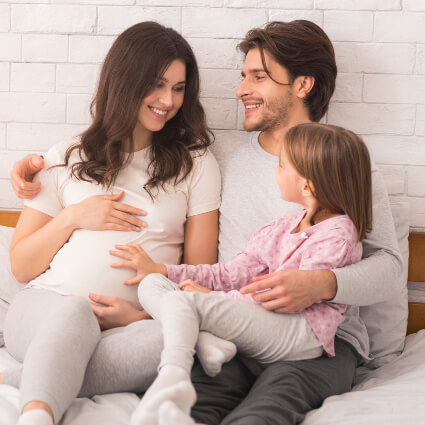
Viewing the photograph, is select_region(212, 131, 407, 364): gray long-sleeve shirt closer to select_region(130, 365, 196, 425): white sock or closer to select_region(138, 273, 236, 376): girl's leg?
select_region(138, 273, 236, 376): girl's leg

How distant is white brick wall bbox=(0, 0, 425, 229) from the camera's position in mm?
1920

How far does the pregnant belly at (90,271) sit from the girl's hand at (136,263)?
0.03m

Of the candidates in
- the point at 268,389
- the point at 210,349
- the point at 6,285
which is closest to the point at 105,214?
the point at 6,285

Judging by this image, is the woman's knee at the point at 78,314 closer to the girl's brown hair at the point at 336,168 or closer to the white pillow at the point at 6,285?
the white pillow at the point at 6,285

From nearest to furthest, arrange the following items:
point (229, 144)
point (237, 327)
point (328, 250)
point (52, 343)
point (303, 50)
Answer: point (52, 343) < point (237, 327) < point (328, 250) < point (303, 50) < point (229, 144)

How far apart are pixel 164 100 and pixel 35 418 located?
1029mm

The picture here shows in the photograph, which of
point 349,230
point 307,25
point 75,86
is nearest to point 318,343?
point 349,230

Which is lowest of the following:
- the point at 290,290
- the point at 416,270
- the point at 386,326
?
the point at 386,326

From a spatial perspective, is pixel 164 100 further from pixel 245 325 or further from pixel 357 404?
pixel 357 404

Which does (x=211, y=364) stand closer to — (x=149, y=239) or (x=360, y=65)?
(x=149, y=239)

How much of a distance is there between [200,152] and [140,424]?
1.02 metres

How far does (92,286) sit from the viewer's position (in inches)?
63.0

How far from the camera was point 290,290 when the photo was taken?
1.30m

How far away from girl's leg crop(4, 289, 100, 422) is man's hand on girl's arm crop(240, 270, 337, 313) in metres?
0.39
